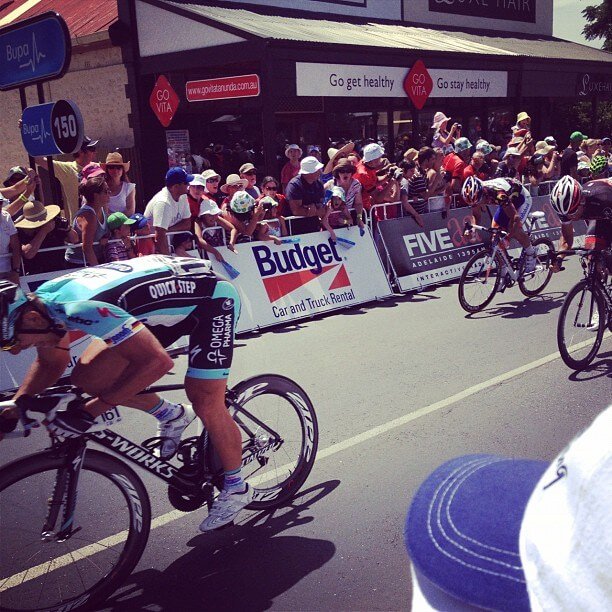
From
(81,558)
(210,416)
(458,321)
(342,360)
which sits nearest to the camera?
(81,558)

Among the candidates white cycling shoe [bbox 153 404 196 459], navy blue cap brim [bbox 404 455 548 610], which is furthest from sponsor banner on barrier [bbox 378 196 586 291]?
navy blue cap brim [bbox 404 455 548 610]

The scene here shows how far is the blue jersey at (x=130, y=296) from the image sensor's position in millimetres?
3129

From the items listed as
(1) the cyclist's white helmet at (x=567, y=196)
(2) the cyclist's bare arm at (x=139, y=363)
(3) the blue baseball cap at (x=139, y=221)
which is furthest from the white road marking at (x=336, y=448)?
(3) the blue baseball cap at (x=139, y=221)

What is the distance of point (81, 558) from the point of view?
11.4ft

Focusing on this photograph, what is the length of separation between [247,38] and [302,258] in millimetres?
5307

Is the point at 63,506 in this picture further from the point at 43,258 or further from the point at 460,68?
the point at 460,68

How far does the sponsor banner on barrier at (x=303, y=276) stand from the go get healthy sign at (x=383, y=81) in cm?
458

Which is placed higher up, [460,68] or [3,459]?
[460,68]

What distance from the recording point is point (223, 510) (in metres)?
3.78

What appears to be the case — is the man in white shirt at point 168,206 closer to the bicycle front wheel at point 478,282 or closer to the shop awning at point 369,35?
the bicycle front wheel at point 478,282

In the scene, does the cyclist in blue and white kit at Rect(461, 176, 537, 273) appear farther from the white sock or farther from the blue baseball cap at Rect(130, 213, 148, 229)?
the white sock

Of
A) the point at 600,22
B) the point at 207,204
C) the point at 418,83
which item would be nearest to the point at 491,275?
the point at 207,204

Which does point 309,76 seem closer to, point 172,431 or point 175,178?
point 175,178

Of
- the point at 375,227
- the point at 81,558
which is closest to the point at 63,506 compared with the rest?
the point at 81,558
